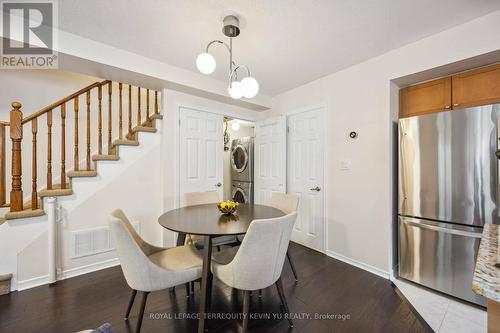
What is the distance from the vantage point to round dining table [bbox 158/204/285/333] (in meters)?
1.45

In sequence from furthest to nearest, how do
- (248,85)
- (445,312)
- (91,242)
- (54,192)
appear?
(91,242), (54,192), (445,312), (248,85)

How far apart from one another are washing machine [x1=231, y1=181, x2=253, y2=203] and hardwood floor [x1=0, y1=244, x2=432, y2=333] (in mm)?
2231

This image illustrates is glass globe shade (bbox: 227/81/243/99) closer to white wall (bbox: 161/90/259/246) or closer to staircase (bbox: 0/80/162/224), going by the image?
white wall (bbox: 161/90/259/246)

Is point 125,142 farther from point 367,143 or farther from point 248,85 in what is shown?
point 367,143

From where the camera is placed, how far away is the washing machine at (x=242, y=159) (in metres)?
4.45

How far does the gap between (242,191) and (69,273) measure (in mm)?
2969

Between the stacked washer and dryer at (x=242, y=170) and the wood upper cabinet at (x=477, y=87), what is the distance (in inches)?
122

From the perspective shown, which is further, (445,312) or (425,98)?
(425,98)

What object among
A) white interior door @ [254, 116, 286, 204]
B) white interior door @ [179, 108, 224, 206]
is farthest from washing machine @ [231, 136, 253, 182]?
white interior door @ [179, 108, 224, 206]

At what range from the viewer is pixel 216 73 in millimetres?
2811

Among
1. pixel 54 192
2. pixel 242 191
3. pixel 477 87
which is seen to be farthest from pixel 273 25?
pixel 242 191

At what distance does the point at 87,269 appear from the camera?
2389 millimetres

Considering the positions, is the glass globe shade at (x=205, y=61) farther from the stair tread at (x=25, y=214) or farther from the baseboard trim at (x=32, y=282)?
the baseboard trim at (x=32, y=282)

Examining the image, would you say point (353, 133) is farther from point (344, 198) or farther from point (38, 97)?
point (38, 97)
